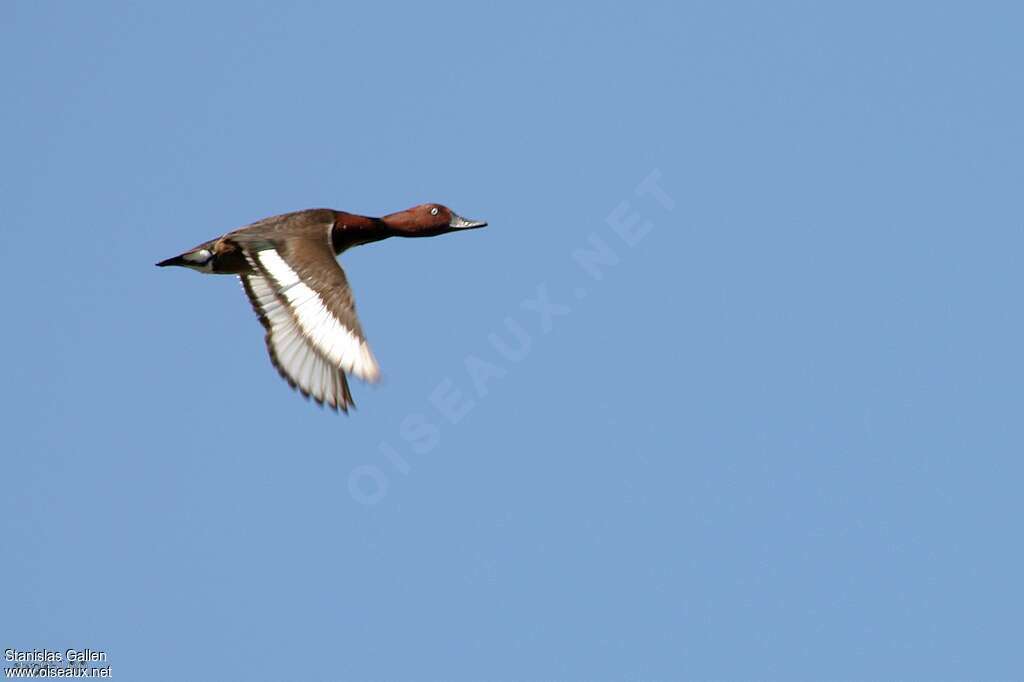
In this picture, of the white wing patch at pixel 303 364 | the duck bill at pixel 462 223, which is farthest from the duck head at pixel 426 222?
the white wing patch at pixel 303 364

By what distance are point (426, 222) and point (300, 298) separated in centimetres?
227

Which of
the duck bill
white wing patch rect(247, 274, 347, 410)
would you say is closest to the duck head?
the duck bill

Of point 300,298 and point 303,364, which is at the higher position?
point 300,298

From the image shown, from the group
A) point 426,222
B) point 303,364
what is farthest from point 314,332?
point 426,222

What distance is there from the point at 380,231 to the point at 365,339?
2.10 m

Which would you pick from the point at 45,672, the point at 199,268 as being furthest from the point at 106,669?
the point at 199,268

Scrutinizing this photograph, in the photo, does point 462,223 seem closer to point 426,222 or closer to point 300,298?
point 426,222

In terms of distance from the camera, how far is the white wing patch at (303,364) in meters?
11.2

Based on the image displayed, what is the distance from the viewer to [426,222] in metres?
13.4

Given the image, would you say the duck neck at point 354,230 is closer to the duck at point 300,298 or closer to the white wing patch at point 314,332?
the duck at point 300,298

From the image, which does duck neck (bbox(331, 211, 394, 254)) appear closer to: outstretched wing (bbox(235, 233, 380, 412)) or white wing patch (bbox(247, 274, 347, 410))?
outstretched wing (bbox(235, 233, 380, 412))

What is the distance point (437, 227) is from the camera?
1344cm

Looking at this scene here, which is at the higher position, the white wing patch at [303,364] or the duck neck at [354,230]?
the duck neck at [354,230]

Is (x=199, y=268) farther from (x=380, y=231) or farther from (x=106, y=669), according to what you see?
(x=106, y=669)
